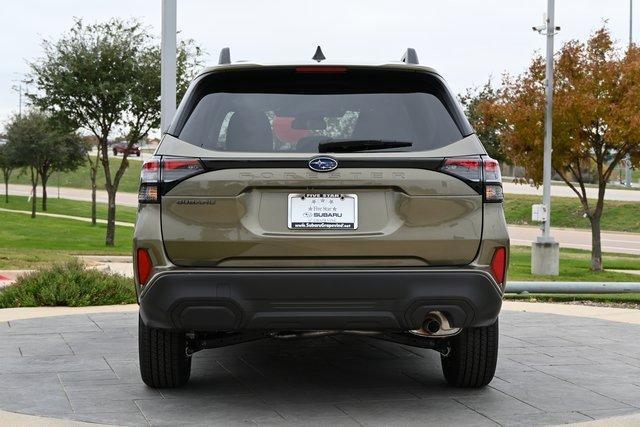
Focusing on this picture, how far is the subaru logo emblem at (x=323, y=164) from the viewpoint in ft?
15.5

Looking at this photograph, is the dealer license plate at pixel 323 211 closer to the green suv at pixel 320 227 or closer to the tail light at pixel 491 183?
the green suv at pixel 320 227

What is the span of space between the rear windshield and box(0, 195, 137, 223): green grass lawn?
3780 centimetres

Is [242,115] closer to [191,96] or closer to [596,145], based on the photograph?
[191,96]

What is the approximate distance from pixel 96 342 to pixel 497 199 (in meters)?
4.02

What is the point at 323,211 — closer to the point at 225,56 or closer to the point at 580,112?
the point at 225,56

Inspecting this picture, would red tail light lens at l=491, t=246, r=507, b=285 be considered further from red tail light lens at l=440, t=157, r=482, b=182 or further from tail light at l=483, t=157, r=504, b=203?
red tail light lens at l=440, t=157, r=482, b=182

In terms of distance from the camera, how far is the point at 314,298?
467 centimetres

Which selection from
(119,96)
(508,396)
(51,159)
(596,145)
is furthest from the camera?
(51,159)

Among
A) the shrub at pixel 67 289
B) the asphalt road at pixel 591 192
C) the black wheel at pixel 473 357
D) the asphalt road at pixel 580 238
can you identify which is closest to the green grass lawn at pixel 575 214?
the asphalt road at pixel 580 238

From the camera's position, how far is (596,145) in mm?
21984

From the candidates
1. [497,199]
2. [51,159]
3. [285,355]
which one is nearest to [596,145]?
[285,355]

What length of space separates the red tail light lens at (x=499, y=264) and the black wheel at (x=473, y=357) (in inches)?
24.7

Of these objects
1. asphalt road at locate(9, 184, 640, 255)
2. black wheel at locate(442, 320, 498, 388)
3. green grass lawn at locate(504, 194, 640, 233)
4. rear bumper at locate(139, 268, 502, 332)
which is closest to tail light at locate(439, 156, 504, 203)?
rear bumper at locate(139, 268, 502, 332)

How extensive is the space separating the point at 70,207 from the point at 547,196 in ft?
110
